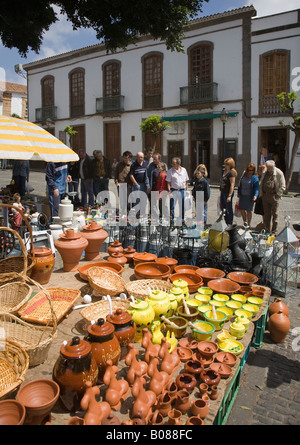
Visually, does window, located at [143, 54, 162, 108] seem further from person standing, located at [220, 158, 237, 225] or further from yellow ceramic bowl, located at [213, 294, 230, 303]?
yellow ceramic bowl, located at [213, 294, 230, 303]

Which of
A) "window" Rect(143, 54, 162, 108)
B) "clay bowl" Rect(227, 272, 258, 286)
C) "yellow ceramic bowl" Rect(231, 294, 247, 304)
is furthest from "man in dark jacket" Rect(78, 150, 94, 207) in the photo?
"window" Rect(143, 54, 162, 108)

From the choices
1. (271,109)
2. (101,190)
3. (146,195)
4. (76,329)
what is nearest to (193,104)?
(271,109)

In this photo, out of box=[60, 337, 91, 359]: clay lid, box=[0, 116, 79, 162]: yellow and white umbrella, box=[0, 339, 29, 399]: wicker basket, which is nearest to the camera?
box=[60, 337, 91, 359]: clay lid

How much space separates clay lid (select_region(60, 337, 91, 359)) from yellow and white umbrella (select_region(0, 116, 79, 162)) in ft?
9.94

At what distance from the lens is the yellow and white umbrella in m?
4.39

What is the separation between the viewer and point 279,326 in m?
3.52

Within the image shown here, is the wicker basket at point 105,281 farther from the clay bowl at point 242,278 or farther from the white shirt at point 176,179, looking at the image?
the white shirt at point 176,179

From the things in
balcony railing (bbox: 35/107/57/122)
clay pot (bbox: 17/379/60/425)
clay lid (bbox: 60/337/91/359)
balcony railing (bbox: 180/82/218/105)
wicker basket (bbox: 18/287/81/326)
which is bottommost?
clay pot (bbox: 17/379/60/425)

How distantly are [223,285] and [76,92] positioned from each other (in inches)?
901

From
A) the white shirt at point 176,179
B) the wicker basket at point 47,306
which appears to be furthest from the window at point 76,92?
the wicker basket at point 47,306

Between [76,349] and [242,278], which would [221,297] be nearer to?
[242,278]

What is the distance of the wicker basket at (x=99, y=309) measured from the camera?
291 cm

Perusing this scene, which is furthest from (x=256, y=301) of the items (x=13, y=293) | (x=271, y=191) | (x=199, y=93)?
(x=199, y=93)

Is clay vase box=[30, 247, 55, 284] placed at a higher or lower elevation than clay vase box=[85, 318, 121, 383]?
higher
